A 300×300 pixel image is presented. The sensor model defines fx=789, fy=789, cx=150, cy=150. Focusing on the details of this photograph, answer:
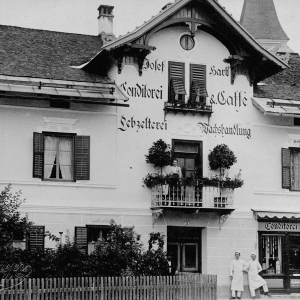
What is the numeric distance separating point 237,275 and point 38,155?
8.01m

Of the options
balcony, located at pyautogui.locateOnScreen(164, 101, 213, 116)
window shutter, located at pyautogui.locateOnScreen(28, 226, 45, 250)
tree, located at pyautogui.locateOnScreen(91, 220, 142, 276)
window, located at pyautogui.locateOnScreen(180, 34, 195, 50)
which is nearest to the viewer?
tree, located at pyautogui.locateOnScreen(91, 220, 142, 276)

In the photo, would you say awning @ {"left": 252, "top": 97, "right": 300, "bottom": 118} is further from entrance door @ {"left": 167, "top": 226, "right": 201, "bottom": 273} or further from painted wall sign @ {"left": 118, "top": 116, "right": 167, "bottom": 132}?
entrance door @ {"left": 167, "top": 226, "right": 201, "bottom": 273}

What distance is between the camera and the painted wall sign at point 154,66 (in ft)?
→ 90.9

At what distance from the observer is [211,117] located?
92.9 ft

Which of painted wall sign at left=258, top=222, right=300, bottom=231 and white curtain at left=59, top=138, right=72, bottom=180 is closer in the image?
white curtain at left=59, top=138, right=72, bottom=180

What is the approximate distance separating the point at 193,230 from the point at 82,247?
4574mm

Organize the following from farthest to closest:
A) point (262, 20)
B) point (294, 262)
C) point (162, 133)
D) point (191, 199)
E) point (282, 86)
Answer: point (262, 20) < point (282, 86) < point (294, 262) < point (162, 133) < point (191, 199)

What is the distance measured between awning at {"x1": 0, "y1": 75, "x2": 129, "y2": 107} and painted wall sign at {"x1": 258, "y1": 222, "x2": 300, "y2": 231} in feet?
22.7

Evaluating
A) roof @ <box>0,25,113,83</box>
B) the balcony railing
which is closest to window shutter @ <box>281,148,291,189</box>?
the balcony railing

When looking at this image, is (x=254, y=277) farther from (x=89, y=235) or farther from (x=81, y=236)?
(x=81, y=236)

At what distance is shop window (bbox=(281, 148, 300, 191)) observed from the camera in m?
28.8

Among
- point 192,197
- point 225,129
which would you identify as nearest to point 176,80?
point 225,129

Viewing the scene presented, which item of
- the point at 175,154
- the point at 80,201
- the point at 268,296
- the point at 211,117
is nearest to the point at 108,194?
the point at 80,201

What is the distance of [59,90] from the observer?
25.3 metres
